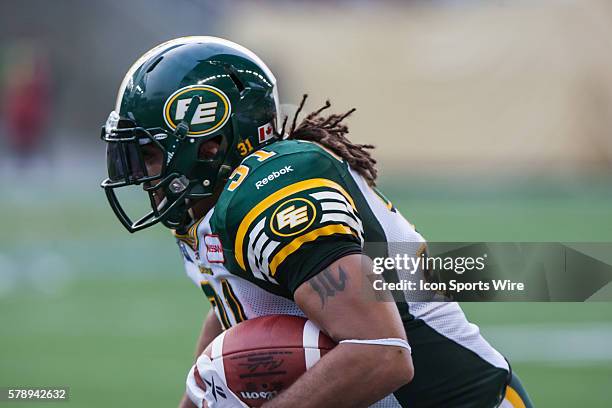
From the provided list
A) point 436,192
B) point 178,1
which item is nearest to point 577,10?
point 436,192

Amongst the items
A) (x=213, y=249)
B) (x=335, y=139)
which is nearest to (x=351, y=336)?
(x=213, y=249)

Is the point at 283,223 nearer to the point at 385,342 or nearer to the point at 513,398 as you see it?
the point at 385,342

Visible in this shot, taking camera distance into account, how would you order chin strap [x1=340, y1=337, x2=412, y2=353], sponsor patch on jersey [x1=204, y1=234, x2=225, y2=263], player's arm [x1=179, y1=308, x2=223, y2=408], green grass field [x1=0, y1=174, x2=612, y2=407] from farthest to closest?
green grass field [x1=0, y1=174, x2=612, y2=407], player's arm [x1=179, y1=308, x2=223, y2=408], sponsor patch on jersey [x1=204, y1=234, x2=225, y2=263], chin strap [x1=340, y1=337, x2=412, y2=353]

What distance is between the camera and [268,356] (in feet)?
8.45

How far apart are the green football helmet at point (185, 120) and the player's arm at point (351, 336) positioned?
24.7 inches

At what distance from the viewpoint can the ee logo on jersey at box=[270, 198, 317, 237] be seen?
2.45 metres

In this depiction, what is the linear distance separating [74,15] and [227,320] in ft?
72.2

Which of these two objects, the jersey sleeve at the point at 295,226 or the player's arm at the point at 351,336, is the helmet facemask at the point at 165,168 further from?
the player's arm at the point at 351,336

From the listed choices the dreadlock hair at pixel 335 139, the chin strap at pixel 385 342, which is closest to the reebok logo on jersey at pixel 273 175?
the dreadlock hair at pixel 335 139

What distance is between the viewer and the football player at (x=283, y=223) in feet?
7.99

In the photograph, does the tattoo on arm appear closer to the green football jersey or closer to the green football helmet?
the green football jersey

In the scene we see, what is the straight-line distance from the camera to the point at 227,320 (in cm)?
293

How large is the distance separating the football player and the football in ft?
0.20

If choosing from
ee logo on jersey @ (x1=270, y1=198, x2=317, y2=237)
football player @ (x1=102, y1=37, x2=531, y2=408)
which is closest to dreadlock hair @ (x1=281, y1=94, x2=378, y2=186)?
football player @ (x1=102, y1=37, x2=531, y2=408)
